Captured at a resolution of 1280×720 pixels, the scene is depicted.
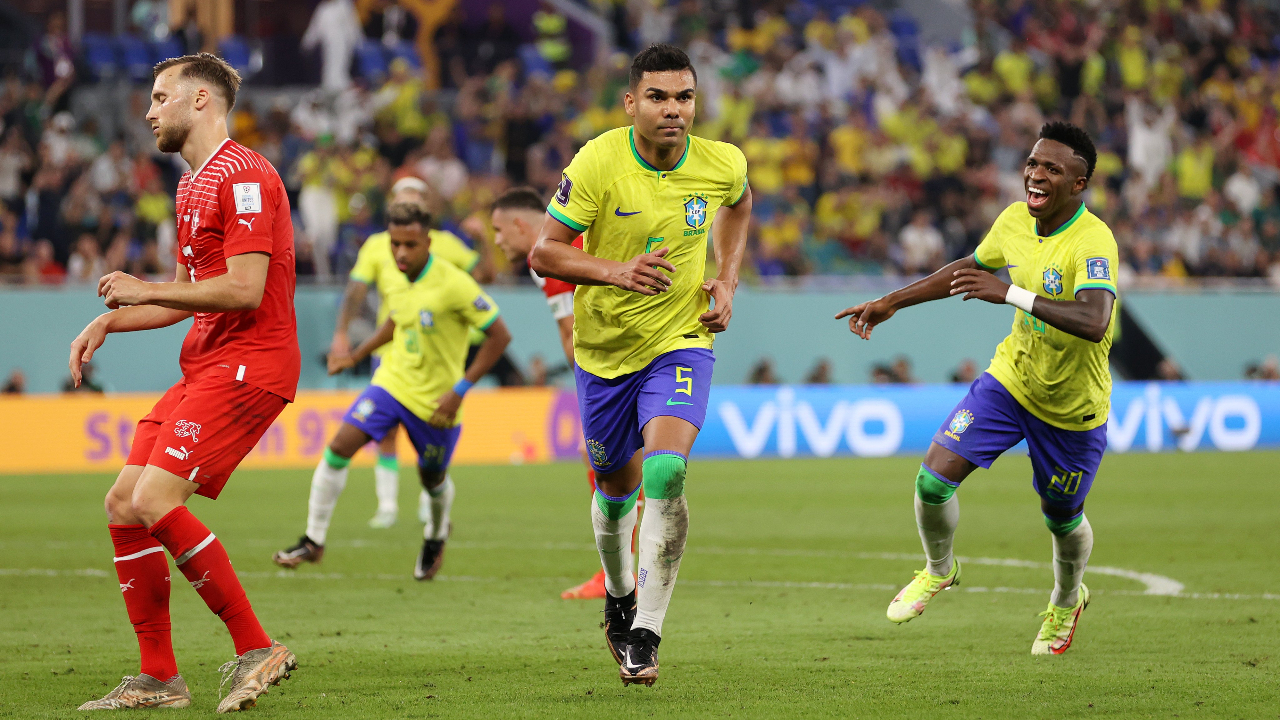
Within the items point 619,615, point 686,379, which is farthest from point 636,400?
point 619,615

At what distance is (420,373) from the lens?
1056cm

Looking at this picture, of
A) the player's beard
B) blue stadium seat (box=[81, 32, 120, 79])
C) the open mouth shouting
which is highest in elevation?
blue stadium seat (box=[81, 32, 120, 79])

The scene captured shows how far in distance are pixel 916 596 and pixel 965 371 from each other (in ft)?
53.7

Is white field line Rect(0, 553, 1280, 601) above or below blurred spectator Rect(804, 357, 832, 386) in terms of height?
above

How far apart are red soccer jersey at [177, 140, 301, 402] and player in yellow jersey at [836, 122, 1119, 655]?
272 centimetres

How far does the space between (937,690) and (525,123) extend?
58.2 feet

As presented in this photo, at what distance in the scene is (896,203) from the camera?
961 inches

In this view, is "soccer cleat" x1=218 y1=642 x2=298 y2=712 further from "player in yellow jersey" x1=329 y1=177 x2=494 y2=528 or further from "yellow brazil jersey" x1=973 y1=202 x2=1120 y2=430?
"player in yellow jersey" x1=329 y1=177 x2=494 y2=528

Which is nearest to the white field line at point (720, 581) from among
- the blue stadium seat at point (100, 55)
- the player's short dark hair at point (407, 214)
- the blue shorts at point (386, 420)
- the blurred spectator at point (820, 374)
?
the blue shorts at point (386, 420)

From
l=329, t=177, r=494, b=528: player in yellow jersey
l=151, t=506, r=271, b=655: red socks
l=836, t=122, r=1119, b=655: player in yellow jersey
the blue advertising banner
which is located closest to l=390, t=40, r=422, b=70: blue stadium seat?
the blue advertising banner

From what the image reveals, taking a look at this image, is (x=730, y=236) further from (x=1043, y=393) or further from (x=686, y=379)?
(x=1043, y=393)

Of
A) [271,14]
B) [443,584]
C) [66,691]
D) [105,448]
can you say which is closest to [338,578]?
[443,584]

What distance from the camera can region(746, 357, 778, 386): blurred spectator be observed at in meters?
22.0

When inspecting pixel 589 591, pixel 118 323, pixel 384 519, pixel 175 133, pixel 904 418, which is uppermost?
pixel 175 133
